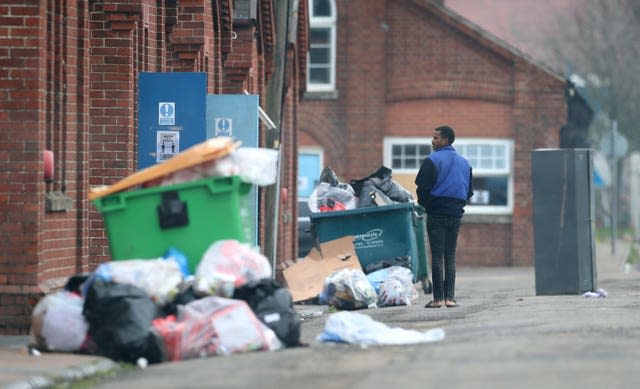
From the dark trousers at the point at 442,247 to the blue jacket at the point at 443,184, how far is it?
0.30 ft

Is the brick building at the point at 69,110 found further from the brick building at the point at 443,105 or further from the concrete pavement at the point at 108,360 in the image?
the brick building at the point at 443,105

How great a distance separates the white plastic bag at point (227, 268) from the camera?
1096 cm

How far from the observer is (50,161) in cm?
1276

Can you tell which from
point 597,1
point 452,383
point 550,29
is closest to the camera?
point 452,383

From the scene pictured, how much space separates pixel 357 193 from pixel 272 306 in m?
7.68

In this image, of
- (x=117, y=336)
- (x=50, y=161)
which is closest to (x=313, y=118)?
(x=50, y=161)

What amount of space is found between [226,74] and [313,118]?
43.8 feet

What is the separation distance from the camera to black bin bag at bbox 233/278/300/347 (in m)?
11.0

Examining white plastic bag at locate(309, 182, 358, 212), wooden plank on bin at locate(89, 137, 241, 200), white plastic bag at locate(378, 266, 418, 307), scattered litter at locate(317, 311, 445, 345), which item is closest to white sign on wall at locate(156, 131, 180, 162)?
white plastic bag at locate(378, 266, 418, 307)

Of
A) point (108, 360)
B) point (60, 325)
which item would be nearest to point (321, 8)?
point (60, 325)

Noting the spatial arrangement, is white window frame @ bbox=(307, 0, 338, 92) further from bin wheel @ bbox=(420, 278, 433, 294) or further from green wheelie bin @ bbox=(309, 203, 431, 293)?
green wheelie bin @ bbox=(309, 203, 431, 293)

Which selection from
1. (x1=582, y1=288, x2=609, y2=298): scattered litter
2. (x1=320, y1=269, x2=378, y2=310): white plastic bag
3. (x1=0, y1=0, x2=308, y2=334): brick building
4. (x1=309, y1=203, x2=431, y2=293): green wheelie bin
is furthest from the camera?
(x1=309, y1=203, x2=431, y2=293): green wheelie bin

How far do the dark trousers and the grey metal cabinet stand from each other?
2095 millimetres

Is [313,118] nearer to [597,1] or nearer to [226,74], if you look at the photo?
[226,74]
